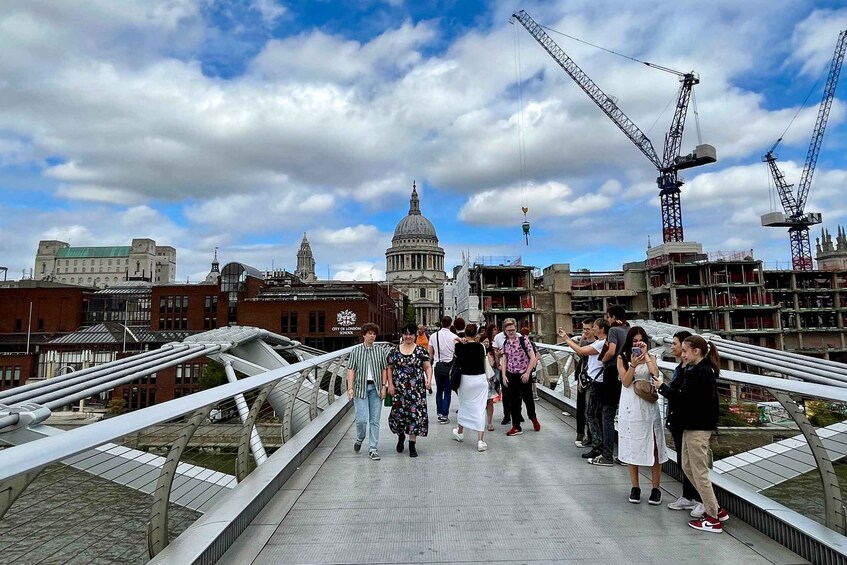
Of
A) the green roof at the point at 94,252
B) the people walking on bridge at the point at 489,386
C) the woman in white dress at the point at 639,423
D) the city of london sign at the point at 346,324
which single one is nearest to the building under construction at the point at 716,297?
the city of london sign at the point at 346,324

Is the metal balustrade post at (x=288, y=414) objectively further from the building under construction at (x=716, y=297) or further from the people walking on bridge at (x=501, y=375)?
the building under construction at (x=716, y=297)

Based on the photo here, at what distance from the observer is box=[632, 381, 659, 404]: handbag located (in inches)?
187

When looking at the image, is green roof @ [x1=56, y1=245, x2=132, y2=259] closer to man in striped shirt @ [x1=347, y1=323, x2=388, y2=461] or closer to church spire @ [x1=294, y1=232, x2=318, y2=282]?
church spire @ [x1=294, y1=232, x2=318, y2=282]

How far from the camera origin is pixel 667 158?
85.9 meters

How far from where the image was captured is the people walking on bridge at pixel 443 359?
30.3 feet

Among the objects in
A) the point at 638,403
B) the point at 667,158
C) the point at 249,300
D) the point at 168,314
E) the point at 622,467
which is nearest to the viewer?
the point at 638,403

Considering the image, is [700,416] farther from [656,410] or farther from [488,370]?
[488,370]

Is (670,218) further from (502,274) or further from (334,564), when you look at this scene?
(334,564)

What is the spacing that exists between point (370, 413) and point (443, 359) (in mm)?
2628

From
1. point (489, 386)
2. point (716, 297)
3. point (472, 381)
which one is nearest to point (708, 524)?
point (472, 381)

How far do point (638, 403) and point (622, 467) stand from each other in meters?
1.74

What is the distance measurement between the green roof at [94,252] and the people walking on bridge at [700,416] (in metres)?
190

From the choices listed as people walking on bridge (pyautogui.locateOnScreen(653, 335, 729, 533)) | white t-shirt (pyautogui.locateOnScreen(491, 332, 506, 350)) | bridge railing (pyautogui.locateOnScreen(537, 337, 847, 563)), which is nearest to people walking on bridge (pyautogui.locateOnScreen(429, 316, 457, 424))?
white t-shirt (pyautogui.locateOnScreen(491, 332, 506, 350))

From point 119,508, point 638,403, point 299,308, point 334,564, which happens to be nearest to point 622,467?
point 638,403
